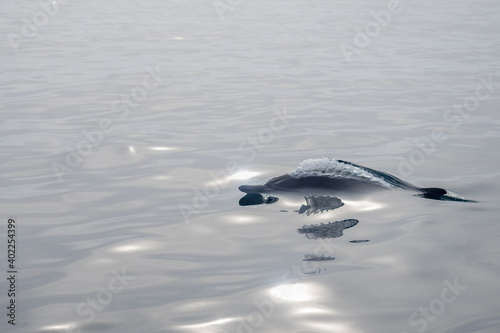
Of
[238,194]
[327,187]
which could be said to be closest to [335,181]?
[327,187]

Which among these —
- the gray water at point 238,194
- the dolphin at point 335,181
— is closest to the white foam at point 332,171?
the dolphin at point 335,181

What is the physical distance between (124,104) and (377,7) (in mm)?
39754

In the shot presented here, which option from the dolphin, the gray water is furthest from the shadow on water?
the gray water

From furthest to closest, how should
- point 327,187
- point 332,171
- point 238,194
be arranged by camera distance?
point 238,194 → point 332,171 → point 327,187

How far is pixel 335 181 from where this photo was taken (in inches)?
343

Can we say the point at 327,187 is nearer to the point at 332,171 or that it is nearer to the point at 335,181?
the point at 335,181

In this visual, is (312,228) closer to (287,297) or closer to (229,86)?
(287,297)

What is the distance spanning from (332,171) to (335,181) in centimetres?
16

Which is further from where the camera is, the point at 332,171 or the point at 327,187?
the point at 332,171

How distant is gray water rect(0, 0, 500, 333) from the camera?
582cm

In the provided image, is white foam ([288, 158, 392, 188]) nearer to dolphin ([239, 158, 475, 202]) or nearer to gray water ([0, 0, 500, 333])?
dolphin ([239, 158, 475, 202])

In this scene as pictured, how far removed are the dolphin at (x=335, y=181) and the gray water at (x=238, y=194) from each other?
0.90ft

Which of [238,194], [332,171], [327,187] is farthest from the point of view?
[238,194]

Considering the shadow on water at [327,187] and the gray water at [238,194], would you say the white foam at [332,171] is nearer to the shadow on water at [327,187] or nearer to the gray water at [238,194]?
the shadow on water at [327,187]
